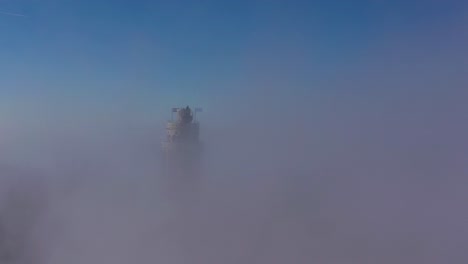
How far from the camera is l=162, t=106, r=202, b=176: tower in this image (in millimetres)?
22000

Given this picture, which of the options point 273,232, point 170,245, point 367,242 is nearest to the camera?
point 367,242

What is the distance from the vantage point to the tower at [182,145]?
72.2 ft

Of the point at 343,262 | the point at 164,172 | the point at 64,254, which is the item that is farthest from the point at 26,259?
the point at 343,262

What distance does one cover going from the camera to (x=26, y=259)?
18719mm

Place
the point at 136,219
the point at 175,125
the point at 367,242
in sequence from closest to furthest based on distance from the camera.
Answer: the point at 367,242, the point at 136,219, the point at 175,125

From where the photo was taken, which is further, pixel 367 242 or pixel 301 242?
pixel 301 242

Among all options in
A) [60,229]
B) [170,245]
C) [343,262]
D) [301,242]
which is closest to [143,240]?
[170,245]

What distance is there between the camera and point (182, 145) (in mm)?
22703

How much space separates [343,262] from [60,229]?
1491 cm

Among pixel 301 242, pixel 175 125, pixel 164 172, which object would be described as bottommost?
pixel 301 242

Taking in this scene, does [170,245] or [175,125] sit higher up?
[175,125]

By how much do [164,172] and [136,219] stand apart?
5.83 metres

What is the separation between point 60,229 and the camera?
18797 mm

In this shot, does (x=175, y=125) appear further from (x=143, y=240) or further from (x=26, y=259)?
(x=26, y=259)
